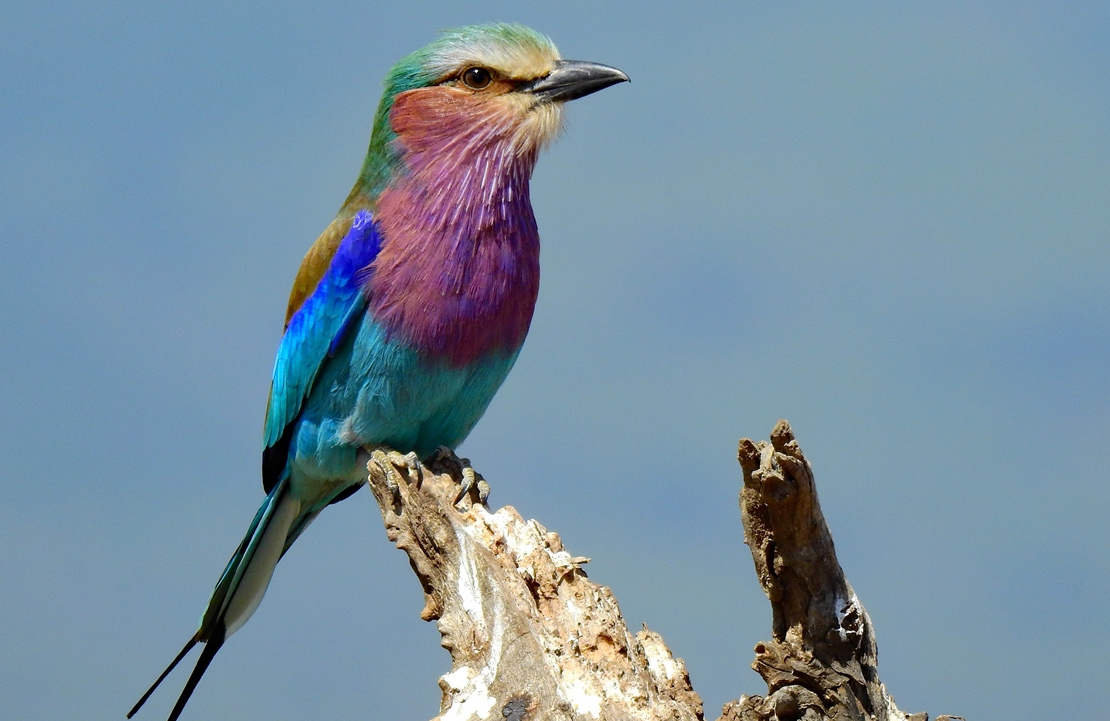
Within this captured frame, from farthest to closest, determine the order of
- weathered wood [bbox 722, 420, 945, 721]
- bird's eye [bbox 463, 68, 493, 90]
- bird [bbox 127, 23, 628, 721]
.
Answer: bird's eye [bbox 463, 68, 493, 90] → bird [bbox 127, 23, 628, 721] → weathered wood [bbox 722, 420, 945, 721]

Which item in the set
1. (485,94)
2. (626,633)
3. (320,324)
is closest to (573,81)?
(485,94)

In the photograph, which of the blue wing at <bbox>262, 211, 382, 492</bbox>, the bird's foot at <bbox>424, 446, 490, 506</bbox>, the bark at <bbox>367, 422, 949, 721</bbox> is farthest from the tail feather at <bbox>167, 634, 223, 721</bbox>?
the bark at <bbox>367, 422, 949, 721</bbox>

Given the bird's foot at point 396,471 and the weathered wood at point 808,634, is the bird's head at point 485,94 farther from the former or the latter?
the weathered wood at point 808,634

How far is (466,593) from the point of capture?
352 centimetres

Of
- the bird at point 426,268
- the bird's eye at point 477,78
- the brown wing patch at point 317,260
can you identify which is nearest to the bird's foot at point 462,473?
the bird at point 426,268

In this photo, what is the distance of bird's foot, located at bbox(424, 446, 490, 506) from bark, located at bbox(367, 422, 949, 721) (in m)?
0.49

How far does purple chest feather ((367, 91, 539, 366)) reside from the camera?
425 centimetres

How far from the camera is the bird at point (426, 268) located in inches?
168

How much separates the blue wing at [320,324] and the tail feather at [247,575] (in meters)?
0.28

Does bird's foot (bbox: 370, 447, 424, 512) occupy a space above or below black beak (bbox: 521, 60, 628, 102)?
below

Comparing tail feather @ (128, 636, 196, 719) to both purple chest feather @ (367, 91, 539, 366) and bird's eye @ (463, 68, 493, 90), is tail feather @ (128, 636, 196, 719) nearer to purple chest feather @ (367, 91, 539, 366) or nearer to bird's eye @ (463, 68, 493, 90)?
purple chest feather @ (367, 91, 539, 366)

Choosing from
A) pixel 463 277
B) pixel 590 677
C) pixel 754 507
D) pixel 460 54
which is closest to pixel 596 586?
pixel 590 677

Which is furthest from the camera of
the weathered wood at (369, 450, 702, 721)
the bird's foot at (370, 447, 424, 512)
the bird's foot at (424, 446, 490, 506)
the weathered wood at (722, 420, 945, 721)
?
the bird's foot at (424, 446, 490, 506)

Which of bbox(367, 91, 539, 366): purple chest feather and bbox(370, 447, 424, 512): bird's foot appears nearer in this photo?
bbox(370, 447, 424, 512): bird's foot
